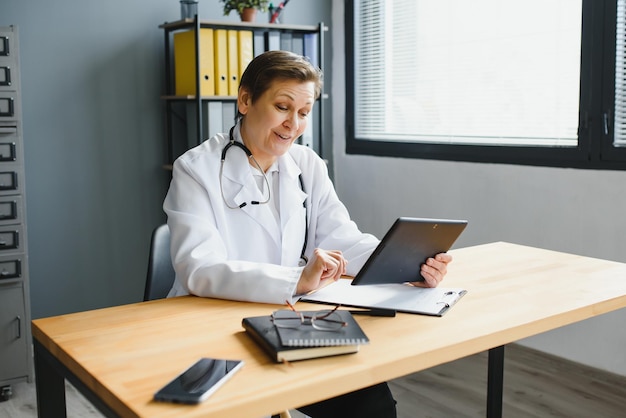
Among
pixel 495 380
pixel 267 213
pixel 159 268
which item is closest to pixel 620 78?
pixel 495 380

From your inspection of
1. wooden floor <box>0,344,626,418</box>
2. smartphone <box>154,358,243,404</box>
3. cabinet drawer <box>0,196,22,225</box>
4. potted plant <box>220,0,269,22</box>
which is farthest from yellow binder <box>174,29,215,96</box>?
smartphone <box>154,358,243,404</box>

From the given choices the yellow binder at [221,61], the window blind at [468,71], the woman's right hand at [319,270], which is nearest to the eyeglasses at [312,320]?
the woman's right hand at [319,270]

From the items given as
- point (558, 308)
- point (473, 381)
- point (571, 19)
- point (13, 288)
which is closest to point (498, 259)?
point (558, 308)

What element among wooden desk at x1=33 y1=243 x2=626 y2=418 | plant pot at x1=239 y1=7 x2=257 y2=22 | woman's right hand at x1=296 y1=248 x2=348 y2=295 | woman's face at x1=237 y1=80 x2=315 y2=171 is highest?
plant pot at x1=239 y1=7 x2=257 y2=22

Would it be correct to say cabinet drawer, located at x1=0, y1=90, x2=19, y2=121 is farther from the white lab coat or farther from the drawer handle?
the white lab coat

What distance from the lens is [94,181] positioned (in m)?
3.70

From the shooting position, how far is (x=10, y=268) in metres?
2.98

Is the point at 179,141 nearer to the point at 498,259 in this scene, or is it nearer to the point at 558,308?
the point at 498,259

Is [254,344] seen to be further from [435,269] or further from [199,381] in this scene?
[435,269]

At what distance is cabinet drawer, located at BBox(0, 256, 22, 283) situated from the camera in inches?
116

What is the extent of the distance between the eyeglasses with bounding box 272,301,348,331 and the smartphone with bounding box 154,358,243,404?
144 millimetres

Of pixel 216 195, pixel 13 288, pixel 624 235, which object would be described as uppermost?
pixel 216 195

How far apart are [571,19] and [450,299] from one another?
6.71ft

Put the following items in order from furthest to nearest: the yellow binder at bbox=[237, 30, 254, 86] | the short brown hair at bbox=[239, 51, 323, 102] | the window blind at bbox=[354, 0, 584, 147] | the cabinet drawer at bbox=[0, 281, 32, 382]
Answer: the yellow binder at bbox=[237, 30, 254, 86]
the window blind at bbox=[354, 0, 584, 147]
the cabinet drawer at bbox=[0, 281, 32, 382]
the short brown hair at bbox=[239, 51, 323, 102]
